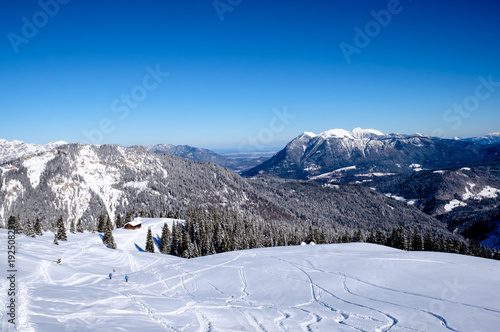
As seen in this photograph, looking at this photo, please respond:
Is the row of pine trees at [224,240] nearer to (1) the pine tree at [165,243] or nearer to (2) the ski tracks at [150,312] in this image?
(1) the pine tree at [165,243]

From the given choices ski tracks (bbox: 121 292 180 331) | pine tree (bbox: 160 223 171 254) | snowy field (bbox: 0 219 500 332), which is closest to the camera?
ski tracks (bbox: 121 292 180 331)

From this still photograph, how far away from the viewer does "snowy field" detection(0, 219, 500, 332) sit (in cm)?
1678

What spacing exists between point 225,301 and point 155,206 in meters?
189

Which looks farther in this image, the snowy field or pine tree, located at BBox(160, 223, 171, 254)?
pine tree, located at BBox(160, 223, 171, 254)

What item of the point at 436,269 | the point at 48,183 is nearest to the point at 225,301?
Result: the point at 436,269

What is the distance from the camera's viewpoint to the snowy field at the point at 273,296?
16.8 m

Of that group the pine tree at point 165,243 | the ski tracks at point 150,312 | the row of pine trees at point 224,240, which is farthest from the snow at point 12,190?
the ski tracks at point 150,312

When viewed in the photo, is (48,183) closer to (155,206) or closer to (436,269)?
(155,206)

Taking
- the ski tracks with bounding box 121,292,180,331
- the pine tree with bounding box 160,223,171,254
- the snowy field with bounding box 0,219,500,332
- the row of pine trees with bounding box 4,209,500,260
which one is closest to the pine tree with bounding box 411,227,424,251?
the row of pine trees with bounding box 4,209,500,260

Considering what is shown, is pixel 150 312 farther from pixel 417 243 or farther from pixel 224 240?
pixel 417 243

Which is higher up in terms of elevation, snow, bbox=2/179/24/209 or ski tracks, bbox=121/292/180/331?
ski tracks, bbox=121/292/180/331

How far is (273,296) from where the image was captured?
959 inches

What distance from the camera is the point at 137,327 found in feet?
51.5

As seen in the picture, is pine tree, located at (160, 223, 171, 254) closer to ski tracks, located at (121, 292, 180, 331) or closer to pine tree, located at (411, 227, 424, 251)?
ski tracks, located at (121, 292, 180, 331)
